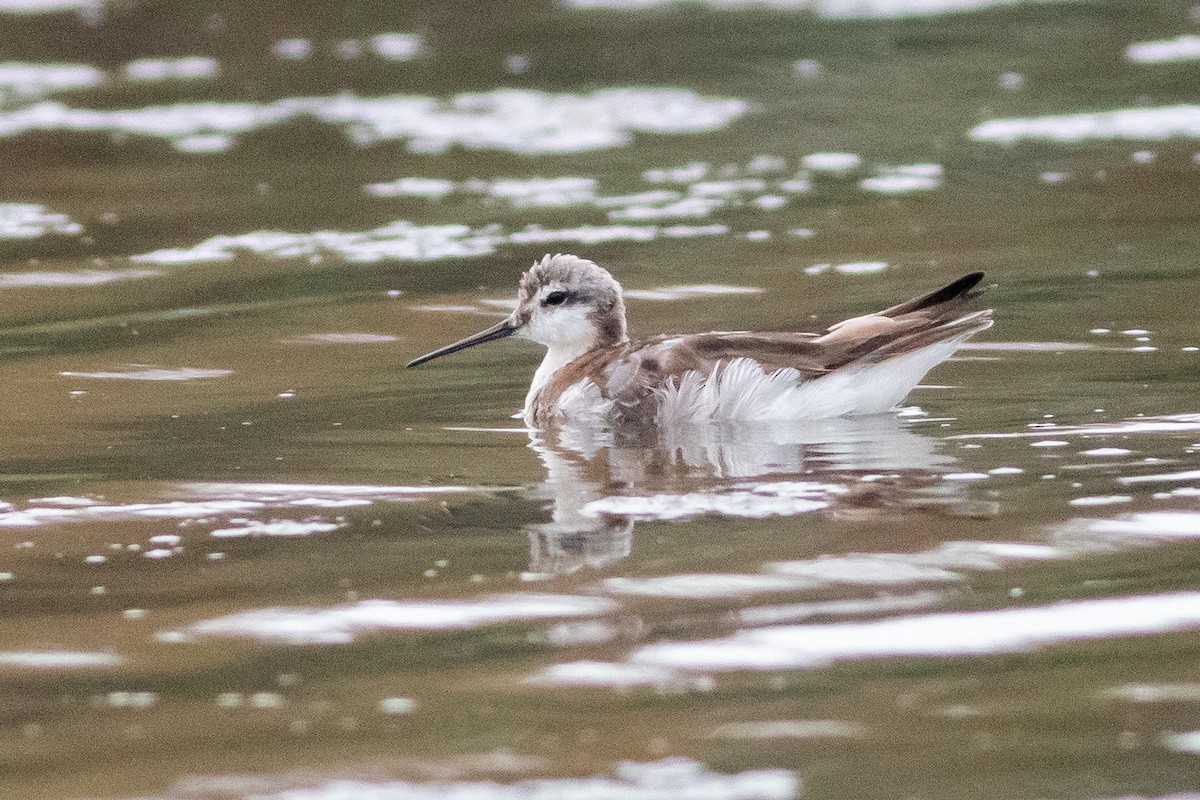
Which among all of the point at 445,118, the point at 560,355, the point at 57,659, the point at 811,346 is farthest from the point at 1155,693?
the point at 445,118

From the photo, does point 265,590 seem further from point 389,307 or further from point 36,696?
point 389,307

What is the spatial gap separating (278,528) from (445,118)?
11.8 m

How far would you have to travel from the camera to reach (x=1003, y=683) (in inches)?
239

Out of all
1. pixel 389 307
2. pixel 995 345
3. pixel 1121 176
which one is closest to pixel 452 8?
pixel 1121 176

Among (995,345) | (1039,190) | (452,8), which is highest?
(452,8)

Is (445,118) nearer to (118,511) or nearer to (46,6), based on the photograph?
(46,6)

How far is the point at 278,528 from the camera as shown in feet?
26.6

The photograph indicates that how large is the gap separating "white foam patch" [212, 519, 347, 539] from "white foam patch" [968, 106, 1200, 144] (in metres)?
10.5

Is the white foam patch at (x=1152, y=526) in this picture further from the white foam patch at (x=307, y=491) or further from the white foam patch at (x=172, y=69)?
the white foam patch at (x=172, y=69)

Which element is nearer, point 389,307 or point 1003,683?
point 1003,683

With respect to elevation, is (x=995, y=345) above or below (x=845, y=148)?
below

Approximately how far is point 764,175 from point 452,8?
33.0 ft

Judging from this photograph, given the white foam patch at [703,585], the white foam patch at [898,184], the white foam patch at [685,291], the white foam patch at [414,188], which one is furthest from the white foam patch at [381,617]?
the white foam patch at [414,188]

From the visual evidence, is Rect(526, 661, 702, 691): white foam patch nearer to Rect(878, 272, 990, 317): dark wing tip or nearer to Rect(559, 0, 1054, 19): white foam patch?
Rect(878, 272, 990, 317): dark wing tip
